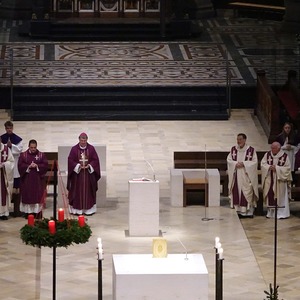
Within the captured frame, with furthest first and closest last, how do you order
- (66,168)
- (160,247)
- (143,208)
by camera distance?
1. (66,168)
2. (143,208)
3. (160,247)

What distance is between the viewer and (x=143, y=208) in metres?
22.0

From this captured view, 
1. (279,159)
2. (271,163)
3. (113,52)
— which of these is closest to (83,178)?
(271,163)

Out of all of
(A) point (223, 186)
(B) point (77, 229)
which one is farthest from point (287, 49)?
(B) point (77, 229)

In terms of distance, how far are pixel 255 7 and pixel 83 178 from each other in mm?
17396

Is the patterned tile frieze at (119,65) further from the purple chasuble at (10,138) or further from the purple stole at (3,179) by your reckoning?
the purple stole at (3,179)

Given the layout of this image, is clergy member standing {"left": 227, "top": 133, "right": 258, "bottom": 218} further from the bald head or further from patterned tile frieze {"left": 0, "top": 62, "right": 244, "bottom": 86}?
patterned tile frieze {"left": 0, "top": 62, "right": 244, "bottom": 86}

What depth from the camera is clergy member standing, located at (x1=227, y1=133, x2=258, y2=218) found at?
23656 millimetres

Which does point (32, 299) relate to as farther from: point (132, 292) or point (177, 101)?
point (177, 101)

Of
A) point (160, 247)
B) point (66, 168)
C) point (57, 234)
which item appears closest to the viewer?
point (57, 234)

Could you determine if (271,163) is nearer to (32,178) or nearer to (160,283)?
(32,178)

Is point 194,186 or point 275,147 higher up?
point 275,147

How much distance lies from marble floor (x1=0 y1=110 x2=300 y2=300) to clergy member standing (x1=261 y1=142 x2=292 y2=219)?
226 millimetres

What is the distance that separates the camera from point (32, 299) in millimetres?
19125

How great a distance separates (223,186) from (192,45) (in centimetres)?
1107
